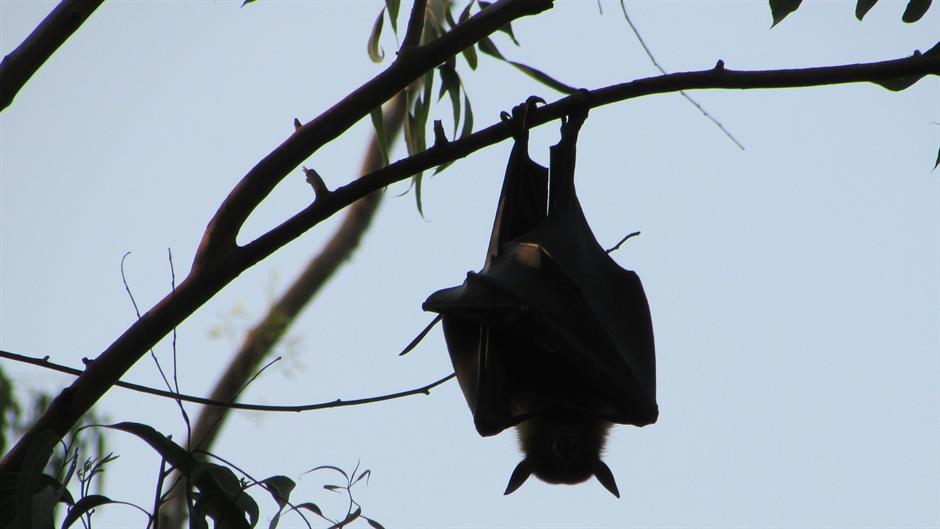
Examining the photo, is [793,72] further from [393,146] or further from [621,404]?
[393,146]

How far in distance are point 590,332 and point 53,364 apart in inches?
73.0

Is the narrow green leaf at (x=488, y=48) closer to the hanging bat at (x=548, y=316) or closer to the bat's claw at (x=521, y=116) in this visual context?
the hanging bat at (x=548, y=316)

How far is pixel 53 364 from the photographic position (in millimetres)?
2547

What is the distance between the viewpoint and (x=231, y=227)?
260cm

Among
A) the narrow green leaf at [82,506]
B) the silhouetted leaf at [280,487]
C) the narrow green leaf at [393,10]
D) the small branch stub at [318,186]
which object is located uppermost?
the narrow green leaf at [393,10]

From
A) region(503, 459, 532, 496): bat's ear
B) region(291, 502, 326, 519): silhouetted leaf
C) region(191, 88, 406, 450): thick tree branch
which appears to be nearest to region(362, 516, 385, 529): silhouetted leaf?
region(291, 502, 326, 519): silhouetted leaf

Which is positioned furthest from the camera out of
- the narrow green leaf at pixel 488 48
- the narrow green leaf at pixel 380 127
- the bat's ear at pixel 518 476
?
the bat's ear at pixel 518 476

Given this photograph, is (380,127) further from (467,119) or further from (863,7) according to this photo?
(863,7)

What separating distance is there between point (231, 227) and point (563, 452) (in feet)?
6.70

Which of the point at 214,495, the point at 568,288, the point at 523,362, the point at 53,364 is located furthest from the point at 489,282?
the point at 53,364

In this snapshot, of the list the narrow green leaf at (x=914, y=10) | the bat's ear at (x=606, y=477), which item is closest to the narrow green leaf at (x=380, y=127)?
the bat's ear at (x=606, y=477)

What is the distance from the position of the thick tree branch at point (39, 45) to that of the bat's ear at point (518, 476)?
7.89ft

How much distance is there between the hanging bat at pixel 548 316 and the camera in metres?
3.43

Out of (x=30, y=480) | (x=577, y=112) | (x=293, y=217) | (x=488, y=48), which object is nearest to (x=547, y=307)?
(x=577, y=112)
